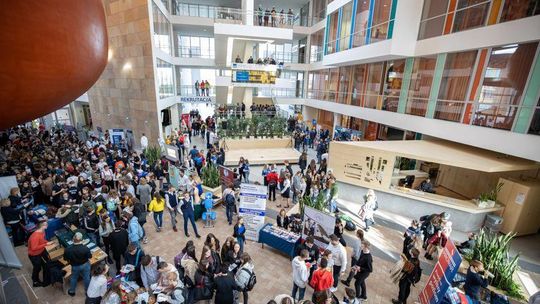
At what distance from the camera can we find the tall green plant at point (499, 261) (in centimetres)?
633

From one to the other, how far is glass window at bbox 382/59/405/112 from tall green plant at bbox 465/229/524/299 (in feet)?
30.3

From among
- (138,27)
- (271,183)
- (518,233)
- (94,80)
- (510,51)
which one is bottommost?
(518,233)

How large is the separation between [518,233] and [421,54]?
28.8 feet

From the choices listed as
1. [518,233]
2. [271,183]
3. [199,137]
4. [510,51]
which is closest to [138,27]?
[199,137]

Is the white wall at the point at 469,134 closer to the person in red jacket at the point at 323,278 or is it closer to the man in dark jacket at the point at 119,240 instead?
the person in red jacket at the point at 323,278

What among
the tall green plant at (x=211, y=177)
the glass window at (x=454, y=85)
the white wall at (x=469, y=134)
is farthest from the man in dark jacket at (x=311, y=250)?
the glass window at (x=454, y=85)

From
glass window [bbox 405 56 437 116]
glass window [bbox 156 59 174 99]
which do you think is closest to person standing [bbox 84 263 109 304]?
glass window [bbox 405 56 437 116]

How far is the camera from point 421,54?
519 inches

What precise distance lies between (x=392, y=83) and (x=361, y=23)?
406cm

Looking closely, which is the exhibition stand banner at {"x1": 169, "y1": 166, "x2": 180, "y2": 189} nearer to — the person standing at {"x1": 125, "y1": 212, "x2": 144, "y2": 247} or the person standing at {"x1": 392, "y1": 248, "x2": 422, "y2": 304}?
the person standing at {"x1": 125, "y1": 212, "x2": 144, "y2": 247}

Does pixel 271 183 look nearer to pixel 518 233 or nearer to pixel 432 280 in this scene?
pixel 432 280

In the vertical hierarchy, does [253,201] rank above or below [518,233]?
above

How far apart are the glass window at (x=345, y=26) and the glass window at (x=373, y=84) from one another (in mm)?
2227

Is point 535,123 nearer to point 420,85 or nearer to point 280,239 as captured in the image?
point 420,85
